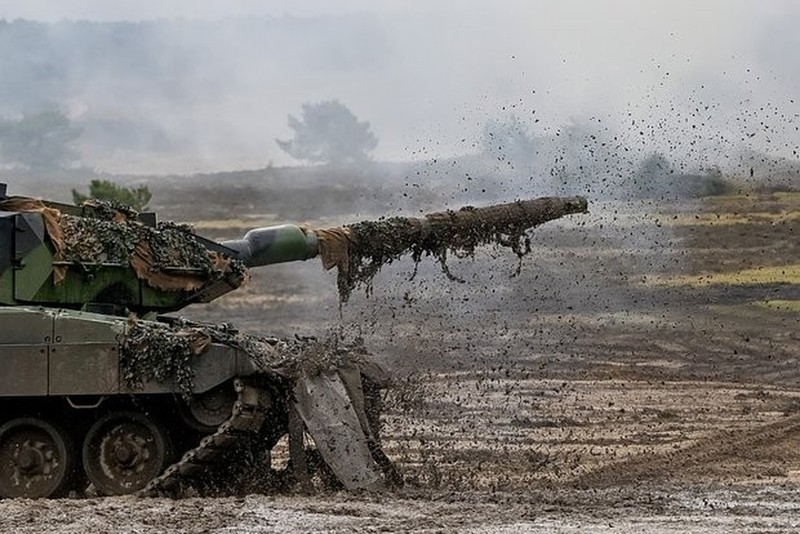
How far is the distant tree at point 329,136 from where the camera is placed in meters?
53.8

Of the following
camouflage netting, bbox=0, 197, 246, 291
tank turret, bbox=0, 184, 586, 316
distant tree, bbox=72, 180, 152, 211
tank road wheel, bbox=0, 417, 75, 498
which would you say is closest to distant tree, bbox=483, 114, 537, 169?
tank turret, bbox=0, 184, 586, 316

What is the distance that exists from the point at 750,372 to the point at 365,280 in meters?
9.93

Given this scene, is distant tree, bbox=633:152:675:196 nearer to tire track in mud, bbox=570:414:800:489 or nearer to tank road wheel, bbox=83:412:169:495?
tire track in mud, bbox=570:414:800:489

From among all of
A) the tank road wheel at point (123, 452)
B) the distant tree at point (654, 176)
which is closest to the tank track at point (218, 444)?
the tank road wheel at point (123, 452)

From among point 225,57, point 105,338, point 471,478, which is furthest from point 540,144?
point 225,57

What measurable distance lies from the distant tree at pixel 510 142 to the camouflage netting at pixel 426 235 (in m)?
5.36

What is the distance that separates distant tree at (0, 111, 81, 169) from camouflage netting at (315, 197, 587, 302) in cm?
4300

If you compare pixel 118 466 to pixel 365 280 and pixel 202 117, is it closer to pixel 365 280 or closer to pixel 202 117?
pixel 365 280

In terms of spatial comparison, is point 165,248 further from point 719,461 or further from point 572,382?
point 572,382

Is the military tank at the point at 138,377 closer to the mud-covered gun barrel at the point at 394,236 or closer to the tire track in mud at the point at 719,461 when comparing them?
the mud-covered gun barrel at the point at 394,236

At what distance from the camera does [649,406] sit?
23.9m

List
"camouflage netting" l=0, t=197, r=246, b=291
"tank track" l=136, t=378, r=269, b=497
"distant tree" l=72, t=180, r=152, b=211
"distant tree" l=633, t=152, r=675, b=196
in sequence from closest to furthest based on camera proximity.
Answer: "tank track" l=136, t=378, r=269, b=497
"camouflage netting" l=0, t=197, r=246, b=291
"distant tree" l=633, t=152, r=675, b=196
"distant tree" l=72, t=180, r=152, b=211

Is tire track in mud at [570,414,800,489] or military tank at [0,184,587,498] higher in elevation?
military tank at [0,184,587,498]

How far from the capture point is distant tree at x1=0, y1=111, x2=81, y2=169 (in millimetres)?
61875
